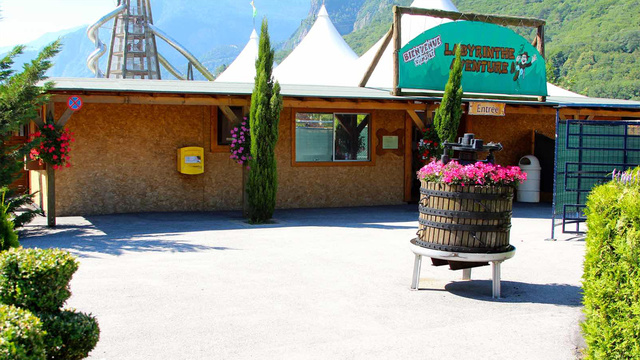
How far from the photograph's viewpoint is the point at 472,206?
5.88 metres

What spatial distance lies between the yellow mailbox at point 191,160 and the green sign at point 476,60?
4504 millimetres

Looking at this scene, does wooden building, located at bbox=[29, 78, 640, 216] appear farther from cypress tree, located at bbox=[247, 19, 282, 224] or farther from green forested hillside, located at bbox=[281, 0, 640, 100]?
green forested hillside, located at bbox=[281, 0, 640, 100]

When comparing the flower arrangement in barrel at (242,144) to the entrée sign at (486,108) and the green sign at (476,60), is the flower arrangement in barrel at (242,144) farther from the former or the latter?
the entrée sign at (486,108)

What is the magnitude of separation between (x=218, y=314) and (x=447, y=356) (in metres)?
2.03

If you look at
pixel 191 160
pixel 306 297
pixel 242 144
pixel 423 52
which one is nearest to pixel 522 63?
pixel 423 52

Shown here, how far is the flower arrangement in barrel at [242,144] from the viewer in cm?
1151

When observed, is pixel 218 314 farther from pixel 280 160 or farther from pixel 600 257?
pixel 280 160

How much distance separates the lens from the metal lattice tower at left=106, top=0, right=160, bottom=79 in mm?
56312

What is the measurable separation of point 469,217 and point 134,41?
57.1 metres

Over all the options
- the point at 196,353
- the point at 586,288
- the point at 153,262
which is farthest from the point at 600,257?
the point at 153,262

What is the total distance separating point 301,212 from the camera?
12992 millimetres

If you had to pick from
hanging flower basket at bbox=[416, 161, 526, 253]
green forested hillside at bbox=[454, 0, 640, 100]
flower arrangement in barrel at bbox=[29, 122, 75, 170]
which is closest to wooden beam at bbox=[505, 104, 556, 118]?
hanging flower basket at bbox=[416, 161, 526, 253]

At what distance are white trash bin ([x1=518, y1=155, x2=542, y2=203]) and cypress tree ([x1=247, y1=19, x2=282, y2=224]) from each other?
7.38 metres

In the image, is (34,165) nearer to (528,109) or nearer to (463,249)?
(463,249)
